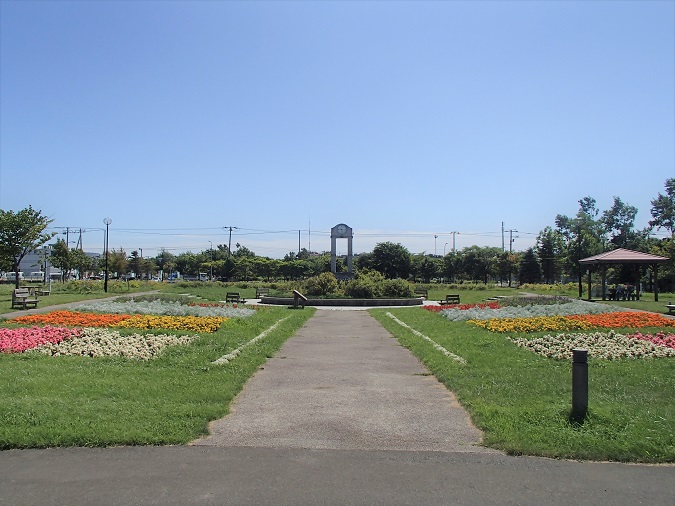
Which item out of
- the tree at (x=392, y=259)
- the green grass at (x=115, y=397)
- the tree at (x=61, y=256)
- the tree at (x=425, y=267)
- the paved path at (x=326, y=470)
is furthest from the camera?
the tree at (x=425, y=267)

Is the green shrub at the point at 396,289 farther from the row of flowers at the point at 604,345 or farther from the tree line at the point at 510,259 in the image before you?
the tree line at the point at 510,259

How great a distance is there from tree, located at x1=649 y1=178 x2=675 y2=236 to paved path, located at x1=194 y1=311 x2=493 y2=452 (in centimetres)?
7206

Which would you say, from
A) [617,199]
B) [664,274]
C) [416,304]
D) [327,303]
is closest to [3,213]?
[327,303]

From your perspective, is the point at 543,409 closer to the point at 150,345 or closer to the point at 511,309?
the point at 150,345

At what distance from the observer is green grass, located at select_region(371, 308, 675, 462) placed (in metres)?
5.34

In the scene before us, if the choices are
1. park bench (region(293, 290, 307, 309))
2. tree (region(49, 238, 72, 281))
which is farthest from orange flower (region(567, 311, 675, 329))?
tree (region(49, 238, 72, 281))

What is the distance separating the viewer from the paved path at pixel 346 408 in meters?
5.66

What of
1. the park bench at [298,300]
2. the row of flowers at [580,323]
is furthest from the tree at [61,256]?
the row of flowers at [580,323]

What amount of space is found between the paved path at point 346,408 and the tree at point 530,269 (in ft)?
219

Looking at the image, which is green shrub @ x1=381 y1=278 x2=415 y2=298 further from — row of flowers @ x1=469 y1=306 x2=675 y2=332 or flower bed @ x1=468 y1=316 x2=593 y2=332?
row of flowers @ x1=469 y1=306 x2=675 y2=332

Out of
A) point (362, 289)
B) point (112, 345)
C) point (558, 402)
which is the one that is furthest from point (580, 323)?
point (362, 289)

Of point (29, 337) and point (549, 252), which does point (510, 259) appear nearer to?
point (549, 252)

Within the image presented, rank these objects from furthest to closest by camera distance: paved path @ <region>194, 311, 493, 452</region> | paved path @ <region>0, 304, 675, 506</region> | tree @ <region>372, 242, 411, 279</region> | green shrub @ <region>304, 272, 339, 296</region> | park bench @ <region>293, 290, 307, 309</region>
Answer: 1. tree @ <region>372, 242, 411, 279</region>
2. green shrub @ <region>304, 272, 339, 296</region>
3. park bench @ <region>293, 290, 307, 309</region>
4. paved path @ <region>194, 311, 493, 452</region>
5. paved path @ <region>0, 304, 675, 506</region>

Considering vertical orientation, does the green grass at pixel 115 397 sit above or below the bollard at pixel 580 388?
below
